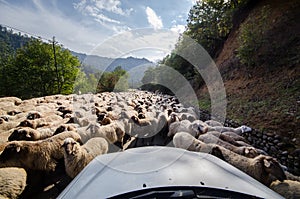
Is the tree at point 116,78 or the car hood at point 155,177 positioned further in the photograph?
Answer: the tree at point 116,78

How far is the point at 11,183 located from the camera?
3109 millimetres

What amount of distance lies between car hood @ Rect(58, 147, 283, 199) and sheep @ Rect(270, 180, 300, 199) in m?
1.69

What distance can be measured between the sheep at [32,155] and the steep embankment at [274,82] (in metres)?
6.67

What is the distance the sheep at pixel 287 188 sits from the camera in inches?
102

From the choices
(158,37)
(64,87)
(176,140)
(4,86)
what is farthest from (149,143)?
(4,86)

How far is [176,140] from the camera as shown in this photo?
539 cm

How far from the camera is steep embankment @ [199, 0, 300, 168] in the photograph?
6.60 metres

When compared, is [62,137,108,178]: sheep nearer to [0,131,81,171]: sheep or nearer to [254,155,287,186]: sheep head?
→ [0,131,81,171]: sheep

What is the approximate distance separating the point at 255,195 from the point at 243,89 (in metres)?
12.2

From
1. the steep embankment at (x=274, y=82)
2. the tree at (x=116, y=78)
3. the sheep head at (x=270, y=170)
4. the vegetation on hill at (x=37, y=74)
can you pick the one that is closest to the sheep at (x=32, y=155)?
the tree at (x=116, y=78)

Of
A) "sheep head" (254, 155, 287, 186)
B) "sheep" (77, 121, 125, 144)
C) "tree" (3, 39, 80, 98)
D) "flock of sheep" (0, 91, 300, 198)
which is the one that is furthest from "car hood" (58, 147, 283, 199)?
"tree" (3, 39, 80, 98)

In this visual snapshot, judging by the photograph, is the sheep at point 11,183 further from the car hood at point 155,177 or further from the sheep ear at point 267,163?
the sheep ear at point 267,163

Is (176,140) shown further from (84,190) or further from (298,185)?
(84,190)

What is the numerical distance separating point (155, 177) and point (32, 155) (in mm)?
3906
